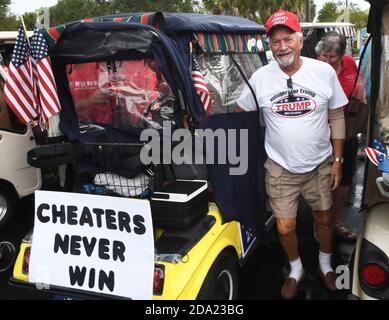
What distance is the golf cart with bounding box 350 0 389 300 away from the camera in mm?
2070

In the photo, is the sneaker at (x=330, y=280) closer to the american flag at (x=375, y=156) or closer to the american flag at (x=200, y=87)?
the american flag at (x=375, y=156)

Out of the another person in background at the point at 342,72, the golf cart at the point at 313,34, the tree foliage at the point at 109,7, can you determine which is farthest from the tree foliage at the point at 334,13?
the another person in background at the point at 342,72

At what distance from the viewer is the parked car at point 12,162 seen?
15.2ft

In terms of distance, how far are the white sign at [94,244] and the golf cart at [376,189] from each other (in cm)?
116

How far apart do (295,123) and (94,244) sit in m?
1.53

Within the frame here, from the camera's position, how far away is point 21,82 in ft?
9.67

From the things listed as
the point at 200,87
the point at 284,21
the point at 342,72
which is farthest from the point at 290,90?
the point at 342,72

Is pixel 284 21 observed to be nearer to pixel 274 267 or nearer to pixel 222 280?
pixel 222 280

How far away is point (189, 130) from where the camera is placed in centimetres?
274

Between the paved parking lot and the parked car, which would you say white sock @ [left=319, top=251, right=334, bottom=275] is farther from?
the parked car

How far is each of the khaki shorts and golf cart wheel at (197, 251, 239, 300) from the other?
20.9 inches

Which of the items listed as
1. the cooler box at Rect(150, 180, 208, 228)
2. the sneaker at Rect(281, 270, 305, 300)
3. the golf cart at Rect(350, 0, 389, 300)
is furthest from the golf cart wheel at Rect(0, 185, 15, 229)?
the golf cart at Rect(350, 0, 389, 300)
